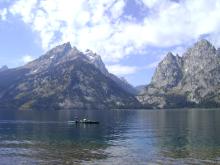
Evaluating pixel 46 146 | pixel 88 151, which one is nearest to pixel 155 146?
pixel 88 151

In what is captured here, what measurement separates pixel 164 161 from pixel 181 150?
19943 mm

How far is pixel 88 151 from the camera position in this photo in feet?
322

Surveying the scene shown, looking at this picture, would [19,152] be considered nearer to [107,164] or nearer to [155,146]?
[107,164]

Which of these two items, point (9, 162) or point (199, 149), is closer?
point (9, 162)

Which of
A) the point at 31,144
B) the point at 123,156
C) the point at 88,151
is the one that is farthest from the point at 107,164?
the point at 31,144

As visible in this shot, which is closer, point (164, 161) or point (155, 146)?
point (164, 161)

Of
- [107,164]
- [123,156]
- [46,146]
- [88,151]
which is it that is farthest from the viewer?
[46,146]

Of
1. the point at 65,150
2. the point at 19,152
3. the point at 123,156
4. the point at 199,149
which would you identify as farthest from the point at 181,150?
the point at 19,152

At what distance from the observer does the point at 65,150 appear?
99812mm

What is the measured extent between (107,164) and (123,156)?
39.9 ft

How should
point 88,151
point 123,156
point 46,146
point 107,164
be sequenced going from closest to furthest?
point 107,164
point 123,156
point 88,151
point 46,146

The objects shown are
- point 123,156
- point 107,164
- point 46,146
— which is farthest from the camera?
point 46,146

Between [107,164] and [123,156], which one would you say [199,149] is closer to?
[123,156]

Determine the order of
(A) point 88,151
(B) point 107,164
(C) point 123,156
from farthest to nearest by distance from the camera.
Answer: (A) point 88,151 < (C) point 123,156 < (B) point 107,164
